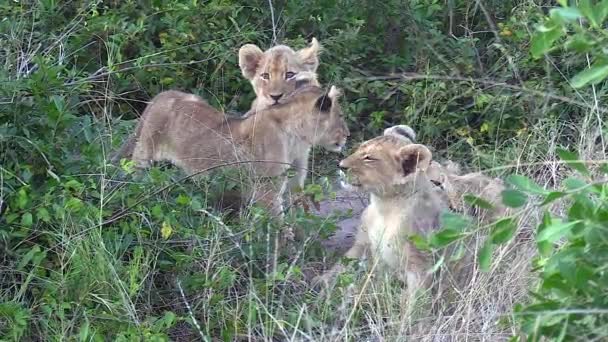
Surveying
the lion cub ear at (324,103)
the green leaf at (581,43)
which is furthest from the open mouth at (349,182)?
the green leaf at (581,43)

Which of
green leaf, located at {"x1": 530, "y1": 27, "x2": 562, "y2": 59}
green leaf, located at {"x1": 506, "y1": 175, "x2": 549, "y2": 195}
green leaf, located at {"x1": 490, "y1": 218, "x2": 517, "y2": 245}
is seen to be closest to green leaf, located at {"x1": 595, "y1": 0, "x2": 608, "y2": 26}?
green leaf, located at {"x1": 530, "y1": 27, "x2": 562, "y2": 59}

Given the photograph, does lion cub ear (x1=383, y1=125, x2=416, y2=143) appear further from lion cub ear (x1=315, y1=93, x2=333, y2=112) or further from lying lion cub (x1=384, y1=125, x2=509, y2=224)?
lion cub ear (x1=315, y1=93, x2=333, y2=112)

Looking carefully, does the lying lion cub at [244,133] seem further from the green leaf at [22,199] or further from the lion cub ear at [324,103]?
the green leaf at [22,199]

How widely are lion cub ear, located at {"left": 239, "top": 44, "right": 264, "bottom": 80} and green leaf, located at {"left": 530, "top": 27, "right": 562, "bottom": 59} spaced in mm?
4603

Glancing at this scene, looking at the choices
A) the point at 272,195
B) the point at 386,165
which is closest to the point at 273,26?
the point at 272,195

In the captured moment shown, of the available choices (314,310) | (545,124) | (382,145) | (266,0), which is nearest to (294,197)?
(382,145)

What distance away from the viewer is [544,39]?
3600mm

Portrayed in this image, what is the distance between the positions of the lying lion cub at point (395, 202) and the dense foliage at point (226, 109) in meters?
0.26

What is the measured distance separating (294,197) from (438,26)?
9.48 feet

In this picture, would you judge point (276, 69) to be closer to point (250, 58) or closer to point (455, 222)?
point (250, 58)

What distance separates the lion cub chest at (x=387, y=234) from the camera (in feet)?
19.9

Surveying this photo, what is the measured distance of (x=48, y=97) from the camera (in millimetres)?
6180

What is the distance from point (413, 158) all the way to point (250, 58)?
2.24 metres

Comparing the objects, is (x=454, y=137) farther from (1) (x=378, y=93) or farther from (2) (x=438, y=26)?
(2) (x=438, y=26)
